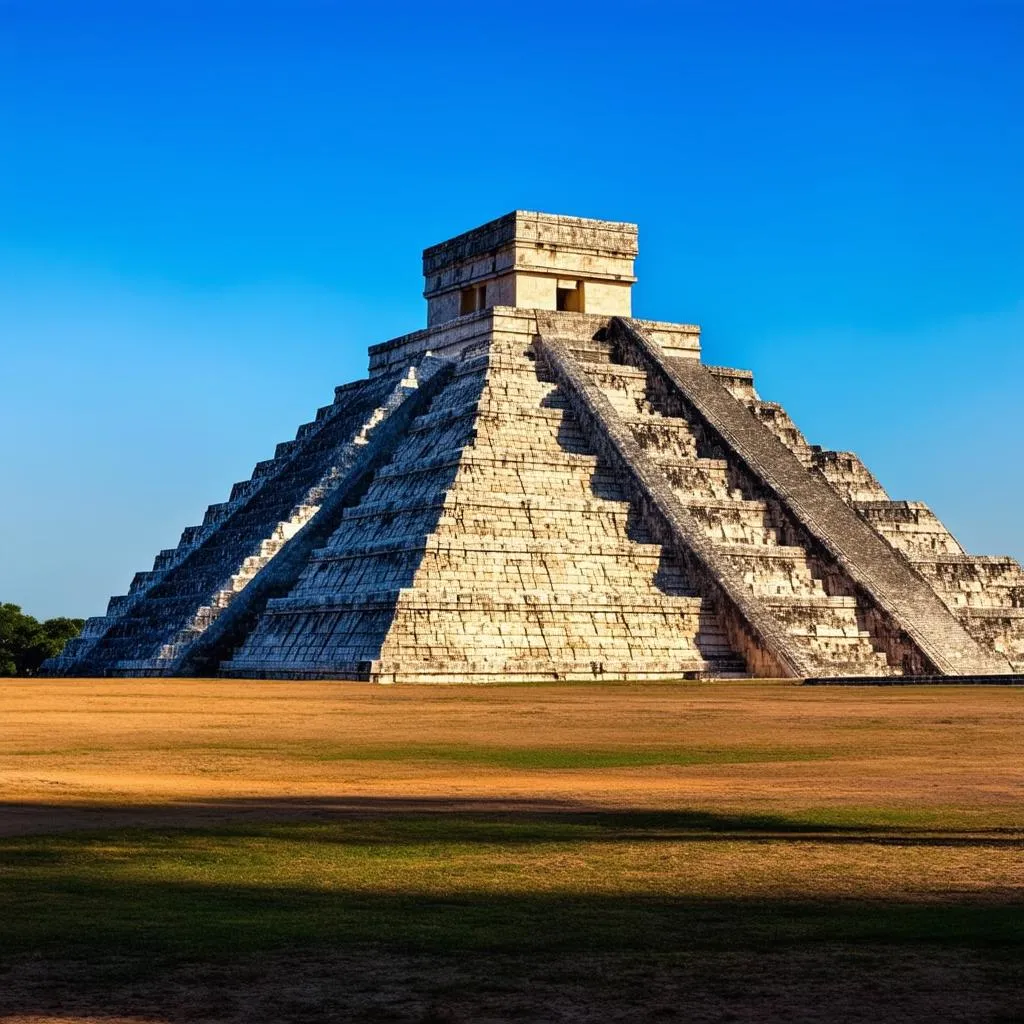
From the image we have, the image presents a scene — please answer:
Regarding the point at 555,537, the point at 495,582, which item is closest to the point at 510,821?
the point at 495,582

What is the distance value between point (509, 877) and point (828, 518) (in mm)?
24749

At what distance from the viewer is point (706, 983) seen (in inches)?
245

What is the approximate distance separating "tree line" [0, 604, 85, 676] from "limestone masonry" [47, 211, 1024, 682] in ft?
26.4

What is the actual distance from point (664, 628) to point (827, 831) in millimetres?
19075

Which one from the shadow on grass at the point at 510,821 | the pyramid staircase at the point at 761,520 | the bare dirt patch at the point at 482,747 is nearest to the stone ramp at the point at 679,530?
the pyramid staircase at the point at 761,520

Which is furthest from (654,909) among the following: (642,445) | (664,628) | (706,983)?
(642,445)

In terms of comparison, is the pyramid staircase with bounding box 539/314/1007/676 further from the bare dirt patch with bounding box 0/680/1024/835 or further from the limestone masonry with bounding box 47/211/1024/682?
the bare dirt patch with bounding box 0/680/1024/835

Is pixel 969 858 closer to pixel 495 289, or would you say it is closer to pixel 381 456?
pixel 381 456

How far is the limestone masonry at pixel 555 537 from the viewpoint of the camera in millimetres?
28500

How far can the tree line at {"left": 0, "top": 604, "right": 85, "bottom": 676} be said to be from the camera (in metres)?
47.2

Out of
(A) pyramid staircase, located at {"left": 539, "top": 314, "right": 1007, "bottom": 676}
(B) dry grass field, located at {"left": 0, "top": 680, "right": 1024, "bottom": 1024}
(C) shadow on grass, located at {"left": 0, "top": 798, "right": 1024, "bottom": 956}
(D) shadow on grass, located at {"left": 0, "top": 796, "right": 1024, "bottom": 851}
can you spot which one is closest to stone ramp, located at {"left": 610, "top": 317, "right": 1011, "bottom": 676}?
(A) pyramid staircase, located at {"left": 539, "top": 314, "right": 1007, "bottom": 676}

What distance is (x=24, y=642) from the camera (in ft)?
156

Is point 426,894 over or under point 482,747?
under

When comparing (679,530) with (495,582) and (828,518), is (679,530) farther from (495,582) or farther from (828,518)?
(495,582)
